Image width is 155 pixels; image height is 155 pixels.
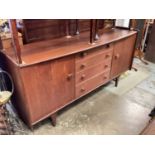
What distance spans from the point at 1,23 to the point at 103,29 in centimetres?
157

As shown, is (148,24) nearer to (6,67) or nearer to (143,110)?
(143,110)

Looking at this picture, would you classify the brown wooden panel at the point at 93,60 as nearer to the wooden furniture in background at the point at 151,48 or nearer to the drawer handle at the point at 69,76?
the drawer handle at the point at 69,76

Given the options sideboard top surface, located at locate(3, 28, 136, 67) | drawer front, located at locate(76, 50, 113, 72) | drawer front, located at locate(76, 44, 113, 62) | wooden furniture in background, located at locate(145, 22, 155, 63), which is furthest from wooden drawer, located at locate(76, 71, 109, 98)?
wooden furniture in background, located at locate(145, 22, 155, 63)

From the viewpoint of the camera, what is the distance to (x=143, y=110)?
7.22ft

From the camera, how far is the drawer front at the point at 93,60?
5.91 ft

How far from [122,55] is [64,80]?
114 centimetres

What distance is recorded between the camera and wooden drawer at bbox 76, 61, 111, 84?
74.4 inches

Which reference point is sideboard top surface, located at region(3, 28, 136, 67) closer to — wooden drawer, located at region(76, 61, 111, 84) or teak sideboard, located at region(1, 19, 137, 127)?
teak sideboard, located at region(1, 19, 137, 127)

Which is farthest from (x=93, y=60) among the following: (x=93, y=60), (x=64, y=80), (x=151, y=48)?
(x=151, y=48)

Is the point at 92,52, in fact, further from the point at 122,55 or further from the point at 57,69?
the point at 122,55

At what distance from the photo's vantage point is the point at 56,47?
1727mm

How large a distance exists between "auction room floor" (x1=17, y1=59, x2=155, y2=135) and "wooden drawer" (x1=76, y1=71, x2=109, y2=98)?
0.90 feet

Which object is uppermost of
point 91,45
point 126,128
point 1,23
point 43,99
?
point 1,23
